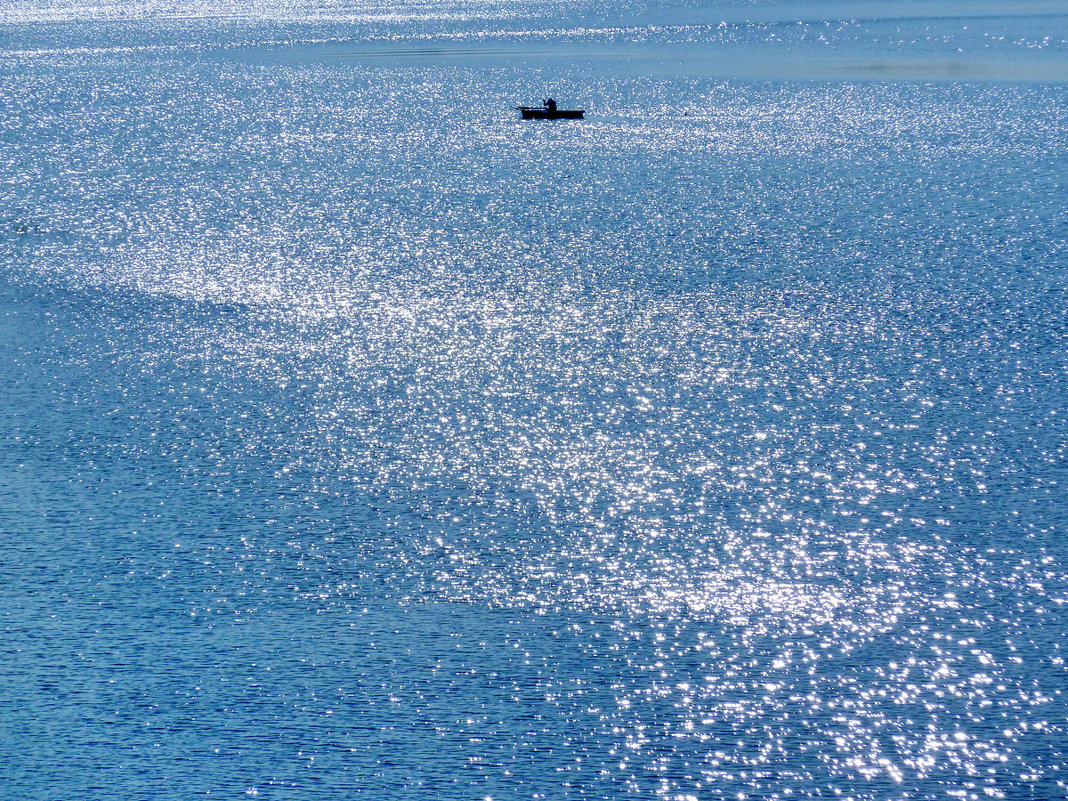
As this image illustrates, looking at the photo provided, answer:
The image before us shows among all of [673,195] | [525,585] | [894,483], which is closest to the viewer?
[525,585]

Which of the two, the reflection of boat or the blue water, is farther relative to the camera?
the reflection of boat

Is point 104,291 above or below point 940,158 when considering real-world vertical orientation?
below

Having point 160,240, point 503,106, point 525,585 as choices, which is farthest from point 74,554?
point 503,106

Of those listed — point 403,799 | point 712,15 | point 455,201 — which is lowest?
point 403,799

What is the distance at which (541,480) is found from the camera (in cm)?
1376

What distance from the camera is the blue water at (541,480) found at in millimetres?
9453

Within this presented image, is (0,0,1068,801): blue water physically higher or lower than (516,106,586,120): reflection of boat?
lower

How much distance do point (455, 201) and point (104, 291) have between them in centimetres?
924

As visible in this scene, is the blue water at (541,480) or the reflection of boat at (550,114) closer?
the blue water at (541,480)

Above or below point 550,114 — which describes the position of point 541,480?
below

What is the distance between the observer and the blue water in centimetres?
945

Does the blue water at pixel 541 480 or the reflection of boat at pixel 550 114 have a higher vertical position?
the reflection of boat at pixel 550 114

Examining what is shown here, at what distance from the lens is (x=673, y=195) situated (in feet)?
91.5

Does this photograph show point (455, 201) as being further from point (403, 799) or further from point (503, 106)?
point (403, 799)
